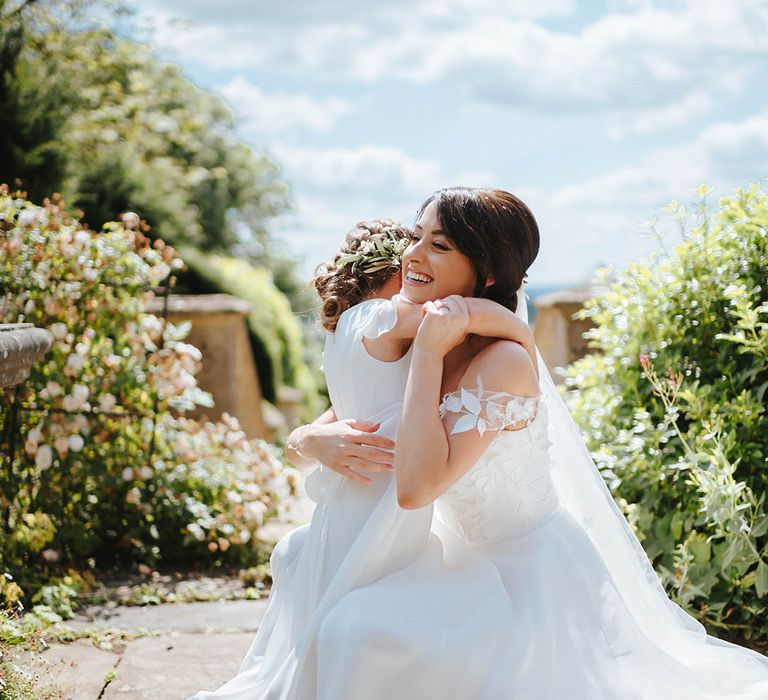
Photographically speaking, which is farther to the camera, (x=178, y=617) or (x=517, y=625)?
(x=178, y=617)

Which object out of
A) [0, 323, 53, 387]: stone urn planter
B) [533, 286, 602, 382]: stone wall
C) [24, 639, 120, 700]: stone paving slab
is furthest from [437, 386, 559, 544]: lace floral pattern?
[533, 286, 602, 382]: stone wall

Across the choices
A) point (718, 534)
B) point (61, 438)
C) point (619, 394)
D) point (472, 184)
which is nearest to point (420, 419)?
point (472, 184)

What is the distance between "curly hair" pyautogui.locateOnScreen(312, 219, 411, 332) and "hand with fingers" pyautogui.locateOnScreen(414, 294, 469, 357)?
0.60 meters

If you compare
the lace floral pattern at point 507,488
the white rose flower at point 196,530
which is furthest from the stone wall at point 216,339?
the lace floral pattern at point 507,488

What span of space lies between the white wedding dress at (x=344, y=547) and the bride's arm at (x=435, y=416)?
0.17 meters

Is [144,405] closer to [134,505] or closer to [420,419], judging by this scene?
[134,505]

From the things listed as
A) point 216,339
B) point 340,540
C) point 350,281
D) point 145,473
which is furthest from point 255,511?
point 216,339

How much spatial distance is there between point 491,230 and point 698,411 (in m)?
1.52

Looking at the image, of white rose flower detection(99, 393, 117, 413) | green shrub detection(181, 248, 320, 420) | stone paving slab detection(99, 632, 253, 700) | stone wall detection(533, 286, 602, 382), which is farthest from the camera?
green shrub detection(181, 248, 320, 420)

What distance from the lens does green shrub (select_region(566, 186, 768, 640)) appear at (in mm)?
3420

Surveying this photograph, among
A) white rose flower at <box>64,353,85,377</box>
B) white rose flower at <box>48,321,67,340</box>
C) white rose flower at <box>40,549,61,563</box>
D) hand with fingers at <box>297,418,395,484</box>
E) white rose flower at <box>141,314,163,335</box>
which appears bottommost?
white rose flower at <box>40,549,61,563</box>

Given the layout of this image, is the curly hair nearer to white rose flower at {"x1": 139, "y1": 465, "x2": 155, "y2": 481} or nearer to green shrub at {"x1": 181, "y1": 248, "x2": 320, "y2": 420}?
white rose flower at {"x1": 139, "y1": 465, "x2": 155, "y2": 481}

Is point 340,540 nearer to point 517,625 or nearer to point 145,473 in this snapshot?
point 517,625

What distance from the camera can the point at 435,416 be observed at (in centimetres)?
232
